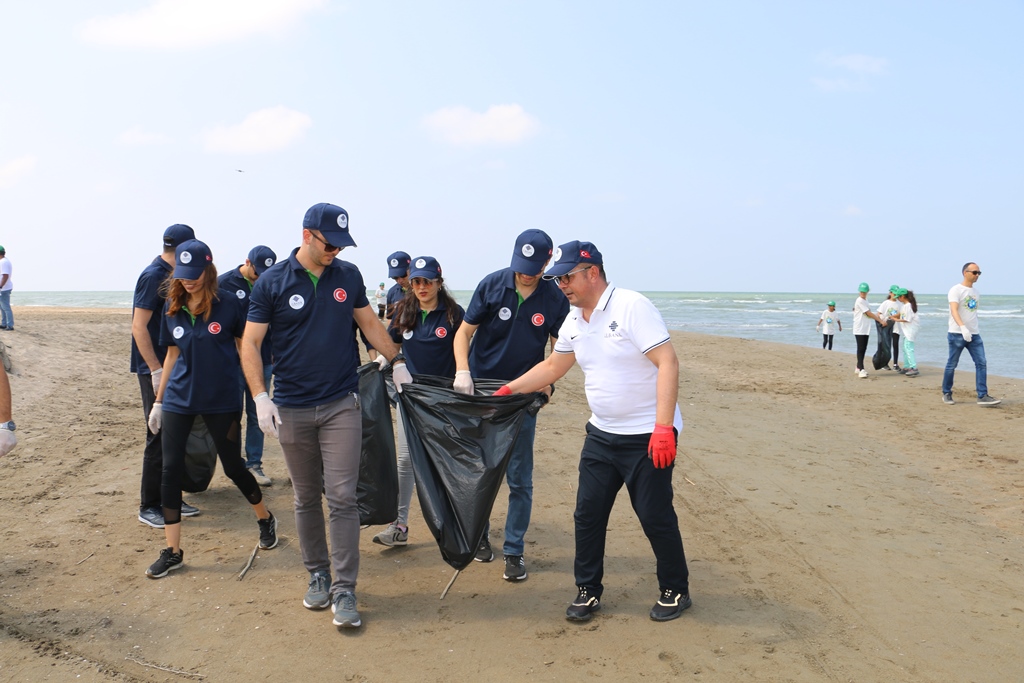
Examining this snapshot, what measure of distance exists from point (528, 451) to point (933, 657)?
2.13 m

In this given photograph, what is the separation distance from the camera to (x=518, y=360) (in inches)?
175

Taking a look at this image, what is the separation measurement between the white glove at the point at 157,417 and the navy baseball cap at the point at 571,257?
2319 millimetres

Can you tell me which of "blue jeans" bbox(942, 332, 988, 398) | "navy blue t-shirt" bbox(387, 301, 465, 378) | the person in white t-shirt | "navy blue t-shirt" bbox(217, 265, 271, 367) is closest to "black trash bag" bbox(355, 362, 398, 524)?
"navy blue t-shirt" bbox(387, 301, 465, 378)

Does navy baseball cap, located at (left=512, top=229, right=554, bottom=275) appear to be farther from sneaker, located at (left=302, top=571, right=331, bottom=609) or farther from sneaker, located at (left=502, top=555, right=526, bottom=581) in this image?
sneaker, located at (left=302, top=571, right=331, bottom=609)

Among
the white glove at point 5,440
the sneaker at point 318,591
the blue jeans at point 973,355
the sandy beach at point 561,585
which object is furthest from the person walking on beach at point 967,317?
the white glove at point 5,440

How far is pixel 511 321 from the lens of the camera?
4.39 m

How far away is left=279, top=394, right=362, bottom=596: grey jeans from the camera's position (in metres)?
3.76

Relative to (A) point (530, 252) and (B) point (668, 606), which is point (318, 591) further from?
(A) point (530, 252)

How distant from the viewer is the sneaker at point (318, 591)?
3.88 m

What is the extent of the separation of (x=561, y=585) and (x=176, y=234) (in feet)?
10.3

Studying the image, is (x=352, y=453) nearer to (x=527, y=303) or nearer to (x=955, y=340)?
(x=527, y=303)

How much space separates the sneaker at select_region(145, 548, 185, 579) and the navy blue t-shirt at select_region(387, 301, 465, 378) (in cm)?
168

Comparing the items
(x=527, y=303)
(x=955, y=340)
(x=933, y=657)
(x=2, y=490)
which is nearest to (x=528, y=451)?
(x=527, y=303)

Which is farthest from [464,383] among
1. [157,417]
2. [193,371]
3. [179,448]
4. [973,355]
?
[973,355]
